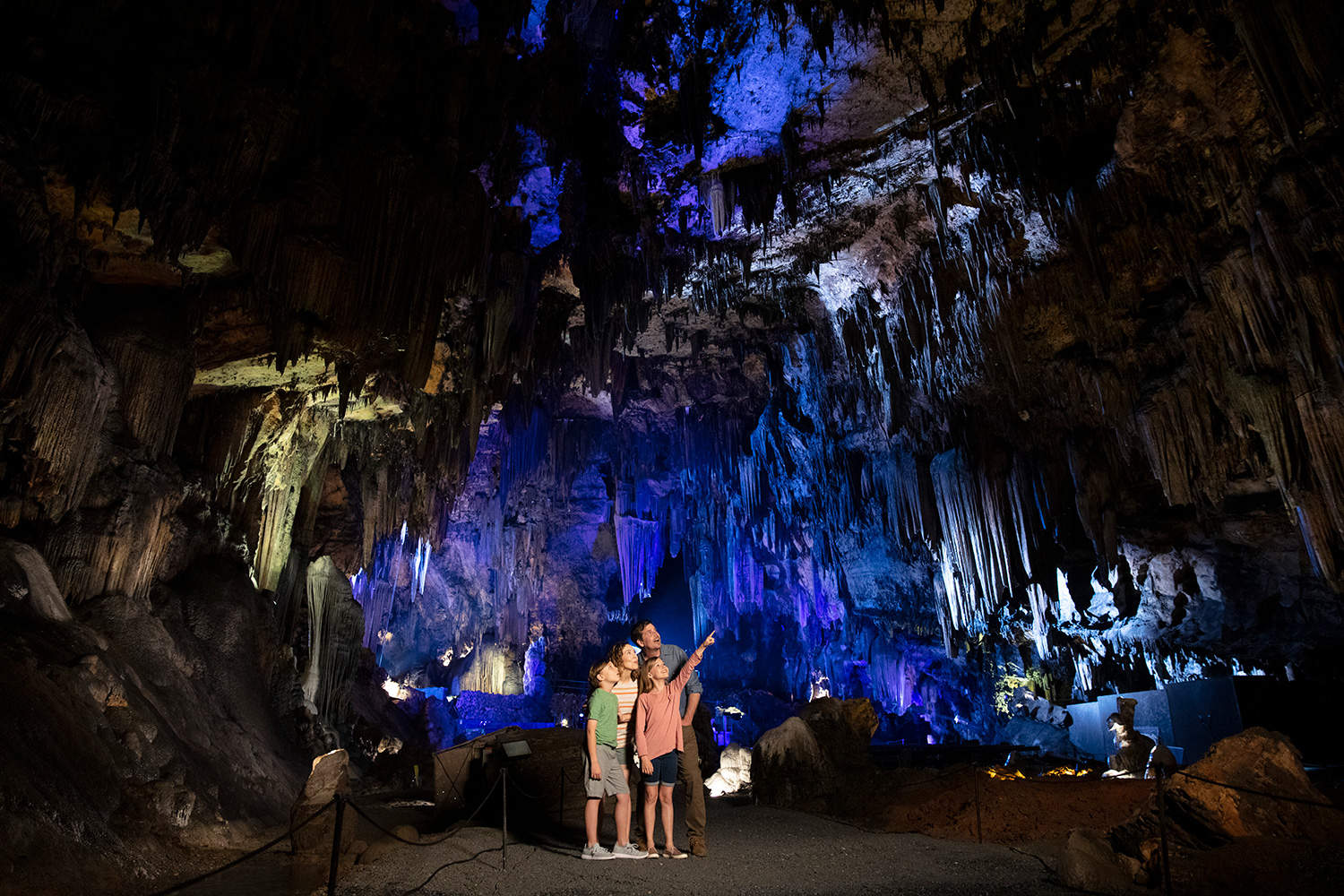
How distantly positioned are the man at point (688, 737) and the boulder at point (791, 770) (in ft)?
13.4

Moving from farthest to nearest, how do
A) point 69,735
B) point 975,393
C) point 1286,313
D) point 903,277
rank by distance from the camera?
point 975,393, point 903,277, point 1286,313, point 69,735

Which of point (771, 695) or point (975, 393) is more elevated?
point (975, 393)

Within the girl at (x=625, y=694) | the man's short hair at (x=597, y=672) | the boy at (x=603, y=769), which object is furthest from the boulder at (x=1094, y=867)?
the man's short hair at (x=597, y=672)

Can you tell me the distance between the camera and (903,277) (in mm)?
12680

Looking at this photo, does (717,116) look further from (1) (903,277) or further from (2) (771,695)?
(2) (771,695)

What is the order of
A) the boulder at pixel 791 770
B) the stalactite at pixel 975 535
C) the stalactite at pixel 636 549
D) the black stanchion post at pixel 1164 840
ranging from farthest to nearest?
the stalactite at pixel 636 549 < the stalactite at pixel 975 535 < the boulder at pixel 791 770 < the black stanchion post at pixel 1164 840

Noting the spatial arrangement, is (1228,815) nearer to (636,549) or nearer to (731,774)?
(731,774)

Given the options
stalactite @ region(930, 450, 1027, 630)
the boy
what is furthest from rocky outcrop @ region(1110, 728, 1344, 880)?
stalactite @ region(930, 450, 1027, 630)

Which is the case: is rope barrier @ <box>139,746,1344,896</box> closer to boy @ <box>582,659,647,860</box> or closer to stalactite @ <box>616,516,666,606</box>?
boy @ <box>582,659,647,860</box>

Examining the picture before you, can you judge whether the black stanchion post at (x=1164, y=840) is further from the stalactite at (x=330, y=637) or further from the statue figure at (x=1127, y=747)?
Answer: the stalactite at (x=330, y=637)

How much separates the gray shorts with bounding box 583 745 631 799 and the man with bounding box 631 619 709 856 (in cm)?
41

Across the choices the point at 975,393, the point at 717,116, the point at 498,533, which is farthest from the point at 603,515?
the point at 717,116

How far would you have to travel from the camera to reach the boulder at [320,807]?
5.05m

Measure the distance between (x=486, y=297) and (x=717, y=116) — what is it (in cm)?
442
